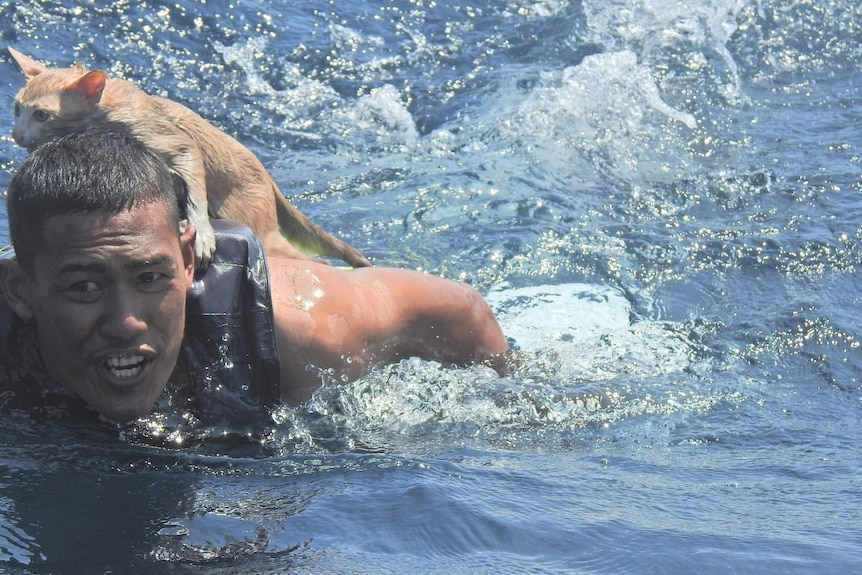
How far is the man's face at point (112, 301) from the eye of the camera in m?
3.02

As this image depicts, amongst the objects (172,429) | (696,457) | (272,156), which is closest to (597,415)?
(696,457)

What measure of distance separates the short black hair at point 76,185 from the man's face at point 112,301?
0.10 ft

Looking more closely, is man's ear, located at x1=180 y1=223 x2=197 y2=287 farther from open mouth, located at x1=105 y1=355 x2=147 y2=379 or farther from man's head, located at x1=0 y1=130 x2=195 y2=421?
open mouth, located at x1=105 y1=355 x2=147 y2=379

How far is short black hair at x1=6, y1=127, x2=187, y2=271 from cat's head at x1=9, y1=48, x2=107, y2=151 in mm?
1280

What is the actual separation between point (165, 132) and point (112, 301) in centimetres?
156

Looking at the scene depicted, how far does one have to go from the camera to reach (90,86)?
444cm

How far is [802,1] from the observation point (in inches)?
379

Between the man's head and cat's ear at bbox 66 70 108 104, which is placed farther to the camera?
cat's ear at bbox 66 70 108 104

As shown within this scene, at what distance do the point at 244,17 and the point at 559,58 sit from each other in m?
2.37

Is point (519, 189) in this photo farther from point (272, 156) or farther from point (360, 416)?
point (360, 416)

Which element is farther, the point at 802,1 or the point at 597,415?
the point at 802,1

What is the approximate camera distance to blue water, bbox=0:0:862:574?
2984mm

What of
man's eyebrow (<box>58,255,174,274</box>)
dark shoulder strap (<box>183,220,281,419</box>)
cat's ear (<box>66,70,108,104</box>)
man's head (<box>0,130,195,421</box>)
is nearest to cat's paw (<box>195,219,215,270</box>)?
dark shoulder strap (<box>183,220,281,419</box>)

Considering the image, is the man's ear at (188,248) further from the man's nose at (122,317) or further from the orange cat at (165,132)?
the orange cat at (165,132)
